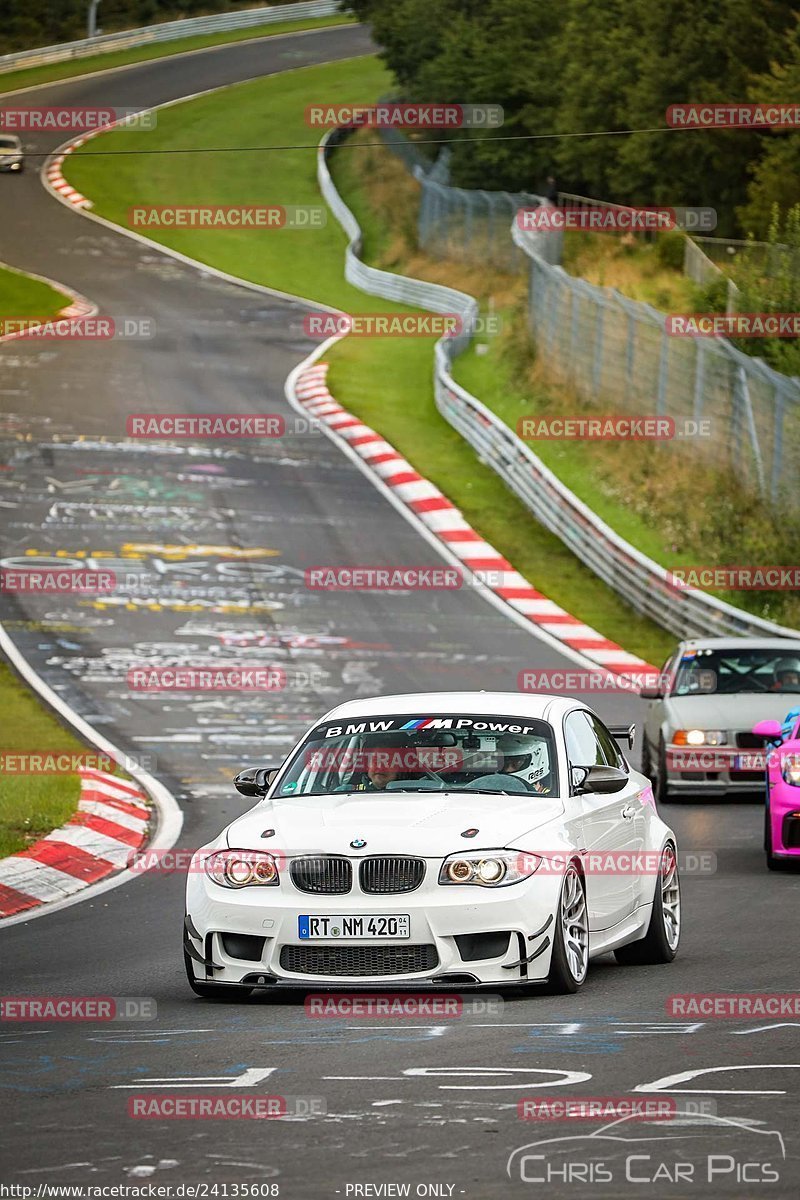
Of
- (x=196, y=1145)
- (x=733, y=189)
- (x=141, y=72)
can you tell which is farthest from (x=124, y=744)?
(x=141, y=72)

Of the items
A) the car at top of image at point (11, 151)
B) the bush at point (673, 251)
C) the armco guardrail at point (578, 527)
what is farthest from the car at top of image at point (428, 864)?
the car at top of image at point (11, 151)

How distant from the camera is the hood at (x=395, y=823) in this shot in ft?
→ 31.7

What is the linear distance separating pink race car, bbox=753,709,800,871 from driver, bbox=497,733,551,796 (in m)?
4.31

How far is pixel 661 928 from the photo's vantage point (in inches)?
431

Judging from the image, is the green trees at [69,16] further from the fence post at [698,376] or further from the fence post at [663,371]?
the fence post at [698,376]

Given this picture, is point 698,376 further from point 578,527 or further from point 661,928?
point 661,928

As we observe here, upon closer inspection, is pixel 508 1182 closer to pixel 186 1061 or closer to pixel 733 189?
pixel 186 1061

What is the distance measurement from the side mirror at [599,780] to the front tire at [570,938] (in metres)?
0.50

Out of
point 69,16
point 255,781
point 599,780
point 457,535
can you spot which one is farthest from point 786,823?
point 69,16

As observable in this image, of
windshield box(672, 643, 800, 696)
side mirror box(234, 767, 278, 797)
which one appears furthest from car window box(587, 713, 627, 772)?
windshield box(672, 643, 800, 696)

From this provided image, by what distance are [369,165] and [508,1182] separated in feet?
219

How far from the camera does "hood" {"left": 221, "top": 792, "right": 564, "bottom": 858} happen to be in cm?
966

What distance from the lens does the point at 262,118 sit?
81.1 meters

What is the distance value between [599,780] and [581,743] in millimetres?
777
